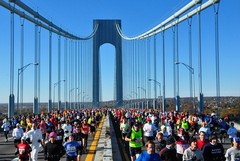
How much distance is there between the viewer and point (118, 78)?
105 meters

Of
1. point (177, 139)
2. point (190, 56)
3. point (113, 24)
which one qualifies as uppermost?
point (113, 24)

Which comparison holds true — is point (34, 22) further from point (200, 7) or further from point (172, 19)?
point (200, 7)

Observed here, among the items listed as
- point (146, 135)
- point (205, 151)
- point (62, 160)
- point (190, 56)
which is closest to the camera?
point (205, 151)

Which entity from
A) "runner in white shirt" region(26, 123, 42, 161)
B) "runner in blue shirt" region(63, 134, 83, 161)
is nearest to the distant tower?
"runner in white shirt" region(26, 123, 42, 161)

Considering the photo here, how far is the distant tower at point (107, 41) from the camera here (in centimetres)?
10506

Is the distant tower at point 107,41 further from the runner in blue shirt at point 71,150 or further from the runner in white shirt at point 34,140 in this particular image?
the runner in blue shirt at point 71,150

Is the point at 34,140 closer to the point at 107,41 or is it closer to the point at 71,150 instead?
the point at 71,150

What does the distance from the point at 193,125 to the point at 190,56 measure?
19.3 m

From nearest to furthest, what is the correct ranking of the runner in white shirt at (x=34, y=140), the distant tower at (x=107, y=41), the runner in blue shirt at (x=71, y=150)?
the runner in blue shirt at (x=71, y=150) → the runner in white shirt at (x=34, y=140) → the distant tower at (x=107, y=41)

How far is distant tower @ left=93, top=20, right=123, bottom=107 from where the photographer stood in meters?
105

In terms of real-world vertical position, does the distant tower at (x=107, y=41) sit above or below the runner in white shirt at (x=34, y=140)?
above

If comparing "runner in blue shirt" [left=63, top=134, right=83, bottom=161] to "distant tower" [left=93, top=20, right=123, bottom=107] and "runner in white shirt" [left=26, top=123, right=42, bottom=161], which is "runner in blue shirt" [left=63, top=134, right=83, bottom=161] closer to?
"runner in white shirt" [left=26, top=123, right=42, bottom=161]

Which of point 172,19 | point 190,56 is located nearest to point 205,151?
point 190,56

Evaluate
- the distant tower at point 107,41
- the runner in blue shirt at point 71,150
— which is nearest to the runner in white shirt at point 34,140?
the runner in blue shirt at point 71,150
